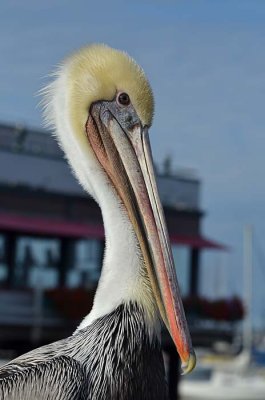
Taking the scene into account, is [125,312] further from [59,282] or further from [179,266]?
[179,266]

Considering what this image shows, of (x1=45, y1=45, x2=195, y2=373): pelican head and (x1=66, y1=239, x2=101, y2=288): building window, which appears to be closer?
(x1=45, y1=45, x2=195, y2=373): pelican head

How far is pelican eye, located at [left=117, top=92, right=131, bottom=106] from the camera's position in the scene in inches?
215

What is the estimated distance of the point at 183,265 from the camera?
94.1ft

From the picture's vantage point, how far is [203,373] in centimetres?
4291

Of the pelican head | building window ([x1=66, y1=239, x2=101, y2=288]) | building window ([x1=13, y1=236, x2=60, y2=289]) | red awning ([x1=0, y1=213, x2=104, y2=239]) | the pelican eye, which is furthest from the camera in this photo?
building window ([x1=66, y1=239, x2=101, y2=288])

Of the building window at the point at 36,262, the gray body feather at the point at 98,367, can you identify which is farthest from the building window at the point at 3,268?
the gray body feather at the point at 98,367

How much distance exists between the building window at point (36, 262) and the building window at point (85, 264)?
38 cm

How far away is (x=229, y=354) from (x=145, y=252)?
53.1 metres

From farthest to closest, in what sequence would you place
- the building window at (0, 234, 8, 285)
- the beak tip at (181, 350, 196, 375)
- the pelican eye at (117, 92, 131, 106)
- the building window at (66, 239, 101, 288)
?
the building window at (66, 239, 101, 288), the building window at (0, 234, 8, 285), the pelican eye at (117, 92, 131, 106), the beak tip at (181, 350, 196, 375)

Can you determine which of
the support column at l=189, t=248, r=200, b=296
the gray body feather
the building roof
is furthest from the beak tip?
the support column at l=189, t=248, r=200, b=296

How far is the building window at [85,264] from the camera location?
25516 mm

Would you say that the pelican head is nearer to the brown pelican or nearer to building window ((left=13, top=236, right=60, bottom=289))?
the brown pelican

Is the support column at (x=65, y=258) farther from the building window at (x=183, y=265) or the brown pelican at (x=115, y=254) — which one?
the brown pelican at (x=115, y=254)

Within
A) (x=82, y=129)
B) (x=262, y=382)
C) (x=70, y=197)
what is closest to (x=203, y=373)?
(x=262, y=382)
